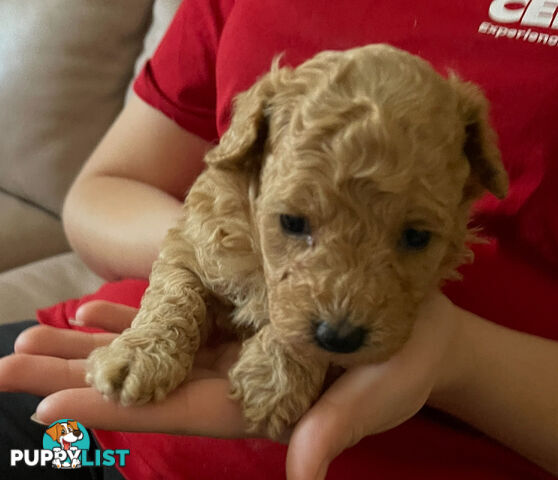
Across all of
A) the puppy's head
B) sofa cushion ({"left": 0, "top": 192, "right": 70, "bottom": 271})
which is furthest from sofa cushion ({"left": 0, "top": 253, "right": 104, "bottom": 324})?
the puppy's head

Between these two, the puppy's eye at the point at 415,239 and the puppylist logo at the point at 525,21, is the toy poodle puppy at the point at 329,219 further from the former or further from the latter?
the puppylist logo at the point at 525,21

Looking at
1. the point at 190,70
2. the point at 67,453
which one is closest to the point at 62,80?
the point at 190,70

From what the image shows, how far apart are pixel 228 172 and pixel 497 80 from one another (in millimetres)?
515

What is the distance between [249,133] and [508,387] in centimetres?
62

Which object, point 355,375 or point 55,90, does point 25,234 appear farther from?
point 355,375

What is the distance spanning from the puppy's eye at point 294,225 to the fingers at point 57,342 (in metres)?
0.43

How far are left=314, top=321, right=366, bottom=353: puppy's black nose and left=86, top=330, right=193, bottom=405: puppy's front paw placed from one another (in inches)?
9.9

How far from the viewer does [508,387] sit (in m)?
1.10

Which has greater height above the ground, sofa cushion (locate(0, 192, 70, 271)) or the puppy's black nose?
the puppy's black nose

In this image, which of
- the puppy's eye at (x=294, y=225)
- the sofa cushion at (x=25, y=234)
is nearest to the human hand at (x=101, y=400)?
the puppy's eye at (x=294, y=225)

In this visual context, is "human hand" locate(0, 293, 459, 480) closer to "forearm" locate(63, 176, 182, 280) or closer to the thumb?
the thumb

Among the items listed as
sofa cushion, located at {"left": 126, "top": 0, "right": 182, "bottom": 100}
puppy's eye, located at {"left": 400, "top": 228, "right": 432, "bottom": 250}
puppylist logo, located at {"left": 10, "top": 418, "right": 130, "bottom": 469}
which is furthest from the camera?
sofa cushion, located at {"left": 126, "top": 0, "right": 182, "bottom": 100}

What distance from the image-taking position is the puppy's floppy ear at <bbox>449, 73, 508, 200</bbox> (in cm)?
99

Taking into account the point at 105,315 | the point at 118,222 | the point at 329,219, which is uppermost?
the point at 329,219
